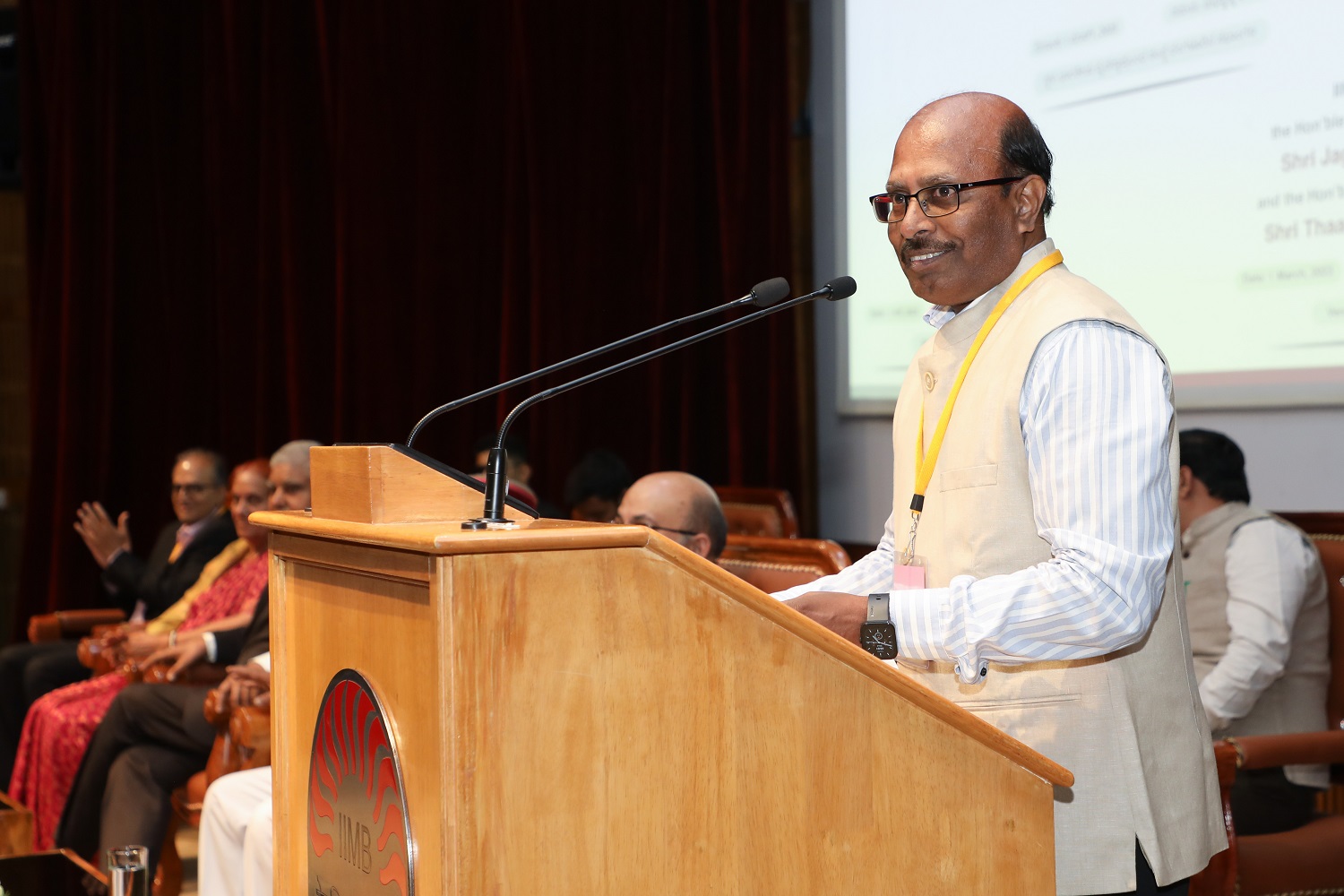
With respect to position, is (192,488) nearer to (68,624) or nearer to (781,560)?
(68,624)

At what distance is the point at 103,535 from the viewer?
5.16 m

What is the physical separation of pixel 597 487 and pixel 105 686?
5.33 feet

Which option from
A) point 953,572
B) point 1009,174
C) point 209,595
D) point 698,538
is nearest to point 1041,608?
point 953,572

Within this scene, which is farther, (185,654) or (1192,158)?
(1192,158)

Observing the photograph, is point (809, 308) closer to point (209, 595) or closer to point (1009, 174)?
point (209, 595)

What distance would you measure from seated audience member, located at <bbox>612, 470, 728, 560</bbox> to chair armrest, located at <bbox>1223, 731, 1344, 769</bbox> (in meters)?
1.06

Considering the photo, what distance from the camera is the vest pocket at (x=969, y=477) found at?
1.39 metres

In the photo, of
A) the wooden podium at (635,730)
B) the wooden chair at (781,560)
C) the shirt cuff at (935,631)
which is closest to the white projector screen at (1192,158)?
the wooden chair at (781,560)

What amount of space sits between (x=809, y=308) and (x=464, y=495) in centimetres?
424

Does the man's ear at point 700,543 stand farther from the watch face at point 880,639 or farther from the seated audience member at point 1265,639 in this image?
the watch face at point 880,639

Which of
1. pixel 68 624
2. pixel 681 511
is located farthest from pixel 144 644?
pixel 681 511

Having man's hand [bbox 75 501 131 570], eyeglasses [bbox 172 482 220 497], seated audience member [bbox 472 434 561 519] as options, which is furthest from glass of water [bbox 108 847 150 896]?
man's hand [bbox 75 501 131 570]

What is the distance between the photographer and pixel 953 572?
A: 1429 millimetres

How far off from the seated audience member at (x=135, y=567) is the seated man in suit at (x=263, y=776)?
187 centimetres
